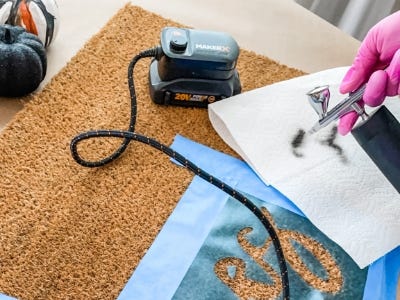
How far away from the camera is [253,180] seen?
66cm

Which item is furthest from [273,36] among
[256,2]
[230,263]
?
[230,263]

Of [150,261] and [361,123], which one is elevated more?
[361,123]

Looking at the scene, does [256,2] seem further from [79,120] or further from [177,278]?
[177,278]

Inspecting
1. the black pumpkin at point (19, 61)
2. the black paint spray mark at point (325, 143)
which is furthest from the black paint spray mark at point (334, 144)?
the black pumpkin at point (19, 61)

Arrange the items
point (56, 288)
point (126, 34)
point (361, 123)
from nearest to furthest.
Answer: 1. point (56, 288)
2. point (361, 123)
3. point (126, 34)

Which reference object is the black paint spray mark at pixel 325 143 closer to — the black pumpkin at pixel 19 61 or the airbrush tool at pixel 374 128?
the airbrush tool at pixel 374 128

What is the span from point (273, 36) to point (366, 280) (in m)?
0.35

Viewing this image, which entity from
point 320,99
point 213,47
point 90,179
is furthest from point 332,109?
point 90,179

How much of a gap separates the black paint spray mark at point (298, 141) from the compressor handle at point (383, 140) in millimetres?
61

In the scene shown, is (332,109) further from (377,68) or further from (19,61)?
(19,61)

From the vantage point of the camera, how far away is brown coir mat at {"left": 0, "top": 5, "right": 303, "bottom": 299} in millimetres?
554

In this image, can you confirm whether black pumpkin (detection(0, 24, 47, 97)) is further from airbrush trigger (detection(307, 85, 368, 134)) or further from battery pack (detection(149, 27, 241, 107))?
airbrush trigger (detection(307, 85, 368, 134))

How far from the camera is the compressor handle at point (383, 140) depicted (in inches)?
24.6

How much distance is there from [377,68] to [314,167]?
0.43ft
